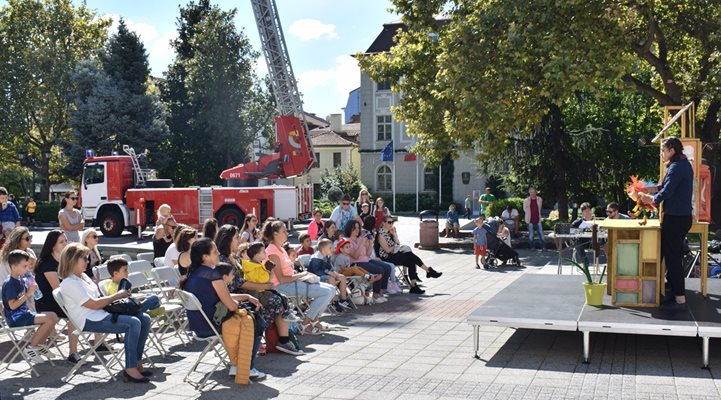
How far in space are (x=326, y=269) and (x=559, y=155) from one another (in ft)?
60.6

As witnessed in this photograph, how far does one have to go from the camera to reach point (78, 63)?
45.4 meters

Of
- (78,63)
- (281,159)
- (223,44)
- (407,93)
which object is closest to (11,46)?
(78,63)

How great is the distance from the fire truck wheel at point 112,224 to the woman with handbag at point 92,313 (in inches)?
844

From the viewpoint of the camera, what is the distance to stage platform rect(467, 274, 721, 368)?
7.44 m

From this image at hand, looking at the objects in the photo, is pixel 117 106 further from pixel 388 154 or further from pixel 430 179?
pixel 430 179

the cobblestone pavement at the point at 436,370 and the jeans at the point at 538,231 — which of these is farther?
the jeans at the point at 538,231

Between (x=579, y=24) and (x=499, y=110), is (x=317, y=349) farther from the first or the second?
(x=579, y=24)

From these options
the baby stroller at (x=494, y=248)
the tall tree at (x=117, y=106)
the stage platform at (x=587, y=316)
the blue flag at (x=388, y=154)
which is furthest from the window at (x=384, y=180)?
the stage platform at (x=587, y=316)

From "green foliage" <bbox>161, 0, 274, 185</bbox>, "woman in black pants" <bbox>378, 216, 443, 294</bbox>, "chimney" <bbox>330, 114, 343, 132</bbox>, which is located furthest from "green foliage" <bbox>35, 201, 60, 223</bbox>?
"chimney" <bbox>330, 114, 343, 132</bbox>

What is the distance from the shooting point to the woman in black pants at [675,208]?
8.38m

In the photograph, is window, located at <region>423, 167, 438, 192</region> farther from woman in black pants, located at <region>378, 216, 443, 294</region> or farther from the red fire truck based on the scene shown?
woman in black pants, located at <region>378, 216, 443, 294</region>

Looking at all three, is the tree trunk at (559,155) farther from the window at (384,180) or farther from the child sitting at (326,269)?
the window at (384,180)

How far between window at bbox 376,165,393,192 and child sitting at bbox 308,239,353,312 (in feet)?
143

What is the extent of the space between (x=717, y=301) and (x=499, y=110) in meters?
8.63
